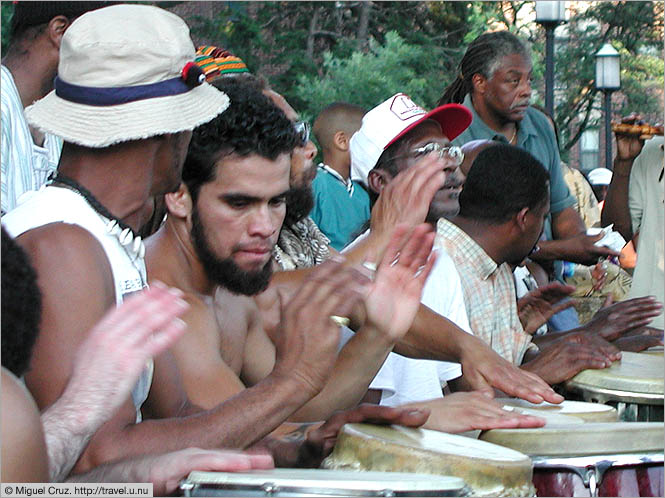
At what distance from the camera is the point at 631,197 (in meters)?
6.76

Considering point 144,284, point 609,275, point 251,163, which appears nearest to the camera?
point 144,284

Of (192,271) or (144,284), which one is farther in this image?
(192,271)

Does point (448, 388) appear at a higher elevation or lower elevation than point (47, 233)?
lower

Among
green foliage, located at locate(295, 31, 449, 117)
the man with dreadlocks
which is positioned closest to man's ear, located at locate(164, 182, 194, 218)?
the man with dreadlocks

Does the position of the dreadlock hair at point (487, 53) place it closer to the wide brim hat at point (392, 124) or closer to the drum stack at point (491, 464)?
the wide brim hat at point (392, 124)

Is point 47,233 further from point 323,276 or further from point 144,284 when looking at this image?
point 323,276

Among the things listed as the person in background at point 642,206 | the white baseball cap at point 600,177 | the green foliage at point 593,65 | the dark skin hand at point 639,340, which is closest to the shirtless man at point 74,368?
the dark skin hand at point 639,340

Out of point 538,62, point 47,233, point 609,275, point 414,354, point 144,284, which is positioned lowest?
point 538,62

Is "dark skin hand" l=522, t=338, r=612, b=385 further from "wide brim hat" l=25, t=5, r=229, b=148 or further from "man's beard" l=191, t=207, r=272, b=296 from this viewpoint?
"wide brim hat" l=25, t=5, r=229, b=148

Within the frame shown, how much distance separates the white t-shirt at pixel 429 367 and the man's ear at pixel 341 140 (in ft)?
10.4

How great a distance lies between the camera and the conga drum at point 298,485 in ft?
7.25

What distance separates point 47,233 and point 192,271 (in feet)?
2.73

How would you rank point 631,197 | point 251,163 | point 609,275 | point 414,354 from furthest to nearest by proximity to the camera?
point 609,275, point 631,197, point 414,354, point 251,163

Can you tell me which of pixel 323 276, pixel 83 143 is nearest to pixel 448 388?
pixel 323 276
